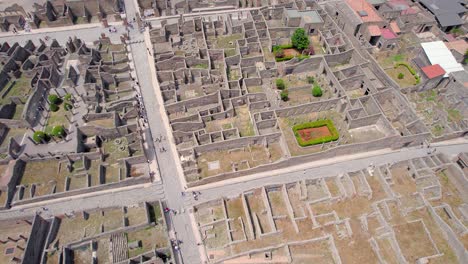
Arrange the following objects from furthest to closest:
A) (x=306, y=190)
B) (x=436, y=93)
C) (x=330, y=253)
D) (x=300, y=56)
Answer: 1. (x=300, y=56)
2. (x=436, y=93)
3. (x=306, y=190)
4. (x=330, y=253)

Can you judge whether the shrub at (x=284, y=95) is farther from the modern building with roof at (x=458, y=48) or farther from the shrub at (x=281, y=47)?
the modern building with roof at (x=458, y=48)

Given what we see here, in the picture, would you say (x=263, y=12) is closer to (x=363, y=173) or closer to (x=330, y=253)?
(x=363, y=173)

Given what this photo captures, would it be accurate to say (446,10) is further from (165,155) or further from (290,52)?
(165,155)

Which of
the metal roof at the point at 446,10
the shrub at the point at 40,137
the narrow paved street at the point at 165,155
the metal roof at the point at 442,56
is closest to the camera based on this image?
the narrow paved street at the point at 165,155

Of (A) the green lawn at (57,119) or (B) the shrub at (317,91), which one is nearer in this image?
(A) the green lawn at (57,119)

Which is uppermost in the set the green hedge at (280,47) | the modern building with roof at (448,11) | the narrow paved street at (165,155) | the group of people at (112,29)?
the group of people at (112,29)

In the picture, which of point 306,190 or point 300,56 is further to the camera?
point 300,56

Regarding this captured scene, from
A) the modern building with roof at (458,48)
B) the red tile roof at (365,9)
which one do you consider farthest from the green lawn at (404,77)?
the red tile roof at (365,9)

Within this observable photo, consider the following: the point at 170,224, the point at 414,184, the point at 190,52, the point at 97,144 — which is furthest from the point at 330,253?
the point at 190,52
